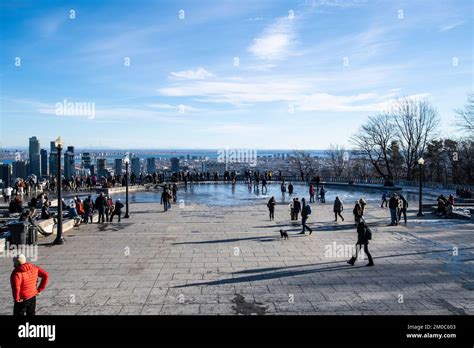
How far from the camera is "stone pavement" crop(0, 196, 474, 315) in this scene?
852 centimetres

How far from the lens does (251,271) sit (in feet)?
36.7

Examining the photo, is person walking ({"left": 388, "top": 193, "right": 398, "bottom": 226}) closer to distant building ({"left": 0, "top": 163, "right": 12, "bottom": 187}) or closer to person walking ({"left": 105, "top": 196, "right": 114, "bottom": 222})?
person walking ({"left": 105, "top": 196, "right": 114, "bottom": 222})

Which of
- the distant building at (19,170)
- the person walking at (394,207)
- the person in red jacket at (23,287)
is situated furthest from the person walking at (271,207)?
the distant building at (19,170)

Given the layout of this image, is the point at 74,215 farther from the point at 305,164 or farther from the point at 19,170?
the point at 305,164

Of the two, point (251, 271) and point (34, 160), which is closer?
point (251, 271)

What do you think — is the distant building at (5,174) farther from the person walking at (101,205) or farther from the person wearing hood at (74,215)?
the person wearing hood at (74,215)

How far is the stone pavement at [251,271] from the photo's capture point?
8.52 meters

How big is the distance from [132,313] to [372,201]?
77.6 ft

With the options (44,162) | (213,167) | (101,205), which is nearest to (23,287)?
(101,205)

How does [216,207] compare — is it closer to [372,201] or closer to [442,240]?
[372,201]

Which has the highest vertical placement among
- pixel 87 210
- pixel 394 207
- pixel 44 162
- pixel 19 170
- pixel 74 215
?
pixel 44 162
